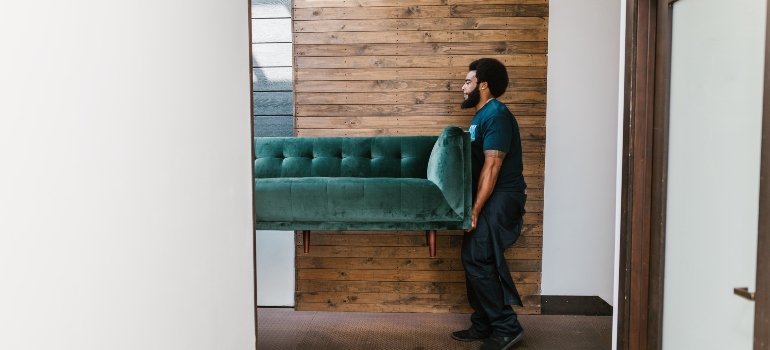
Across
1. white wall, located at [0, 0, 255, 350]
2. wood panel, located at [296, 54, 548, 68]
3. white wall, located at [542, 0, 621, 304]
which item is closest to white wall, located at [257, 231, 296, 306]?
wood panel, located at [296, 54, 548, 68]

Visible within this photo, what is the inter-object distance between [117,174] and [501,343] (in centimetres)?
235

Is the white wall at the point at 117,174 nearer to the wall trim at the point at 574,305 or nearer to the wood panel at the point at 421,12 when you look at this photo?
the wood panel at the point at 421,12

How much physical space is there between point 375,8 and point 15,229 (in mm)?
3028

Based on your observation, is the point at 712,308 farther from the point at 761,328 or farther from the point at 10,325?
the point at 10,325

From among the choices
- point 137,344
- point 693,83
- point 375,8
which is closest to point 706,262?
point 693,83

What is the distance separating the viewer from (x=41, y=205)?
837mm

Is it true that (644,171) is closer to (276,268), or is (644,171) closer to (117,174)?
(117,174)

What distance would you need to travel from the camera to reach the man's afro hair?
315 cm

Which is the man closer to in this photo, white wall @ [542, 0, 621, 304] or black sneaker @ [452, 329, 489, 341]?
black sneaker @ [452, 329, 489, 341]

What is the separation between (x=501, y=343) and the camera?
290 cm

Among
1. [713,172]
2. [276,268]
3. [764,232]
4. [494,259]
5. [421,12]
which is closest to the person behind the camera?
[764,232]

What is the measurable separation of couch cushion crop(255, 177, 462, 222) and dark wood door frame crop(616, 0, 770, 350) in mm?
928

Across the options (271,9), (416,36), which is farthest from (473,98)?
(271,9)

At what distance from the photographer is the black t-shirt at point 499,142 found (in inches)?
114
